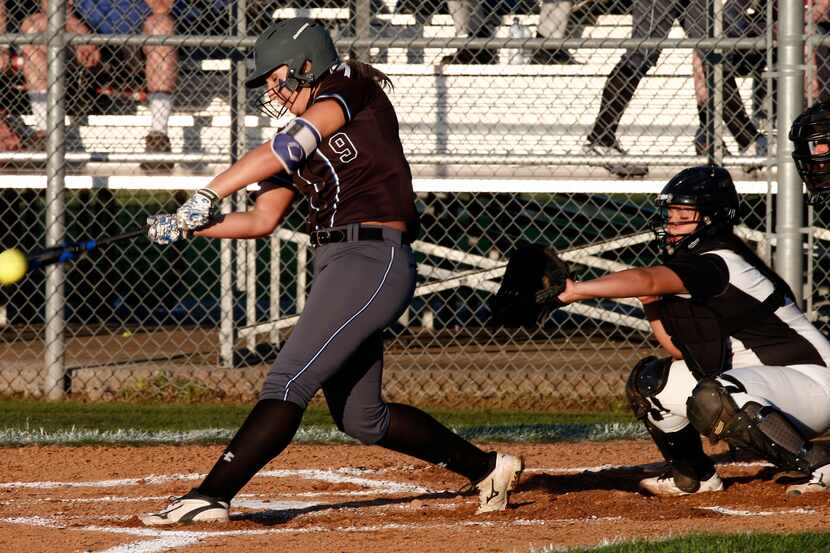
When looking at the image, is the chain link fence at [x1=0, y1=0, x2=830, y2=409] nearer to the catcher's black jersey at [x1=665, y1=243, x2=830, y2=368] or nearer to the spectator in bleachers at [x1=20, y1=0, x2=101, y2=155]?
the spectator in bleachers at [x1=20, y1=0, x2=101, y2=155]

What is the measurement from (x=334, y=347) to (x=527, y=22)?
240 inches

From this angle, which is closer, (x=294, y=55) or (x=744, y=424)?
(x=294, y=55)

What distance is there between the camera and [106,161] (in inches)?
343

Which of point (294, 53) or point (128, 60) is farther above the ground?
point (128, 60)

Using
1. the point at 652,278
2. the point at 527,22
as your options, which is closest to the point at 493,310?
the point at 652,278

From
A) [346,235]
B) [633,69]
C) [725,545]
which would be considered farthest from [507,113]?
[725,545]

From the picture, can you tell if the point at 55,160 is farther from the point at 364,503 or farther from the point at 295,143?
the point at 295,143

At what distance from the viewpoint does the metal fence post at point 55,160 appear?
7.86 meters

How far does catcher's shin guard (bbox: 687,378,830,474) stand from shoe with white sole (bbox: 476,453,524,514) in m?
0.68

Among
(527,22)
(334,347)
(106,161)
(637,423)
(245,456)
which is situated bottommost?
(637,423)

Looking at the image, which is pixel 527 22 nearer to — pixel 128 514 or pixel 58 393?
pixel 58 393

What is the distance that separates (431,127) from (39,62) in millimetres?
2813

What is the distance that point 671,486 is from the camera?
5.37 metres

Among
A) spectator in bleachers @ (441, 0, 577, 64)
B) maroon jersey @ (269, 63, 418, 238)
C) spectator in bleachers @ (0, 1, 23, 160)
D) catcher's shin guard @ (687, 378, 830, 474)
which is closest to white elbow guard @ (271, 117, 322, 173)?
maroon jersey @ (269, 63, 418, 238)
